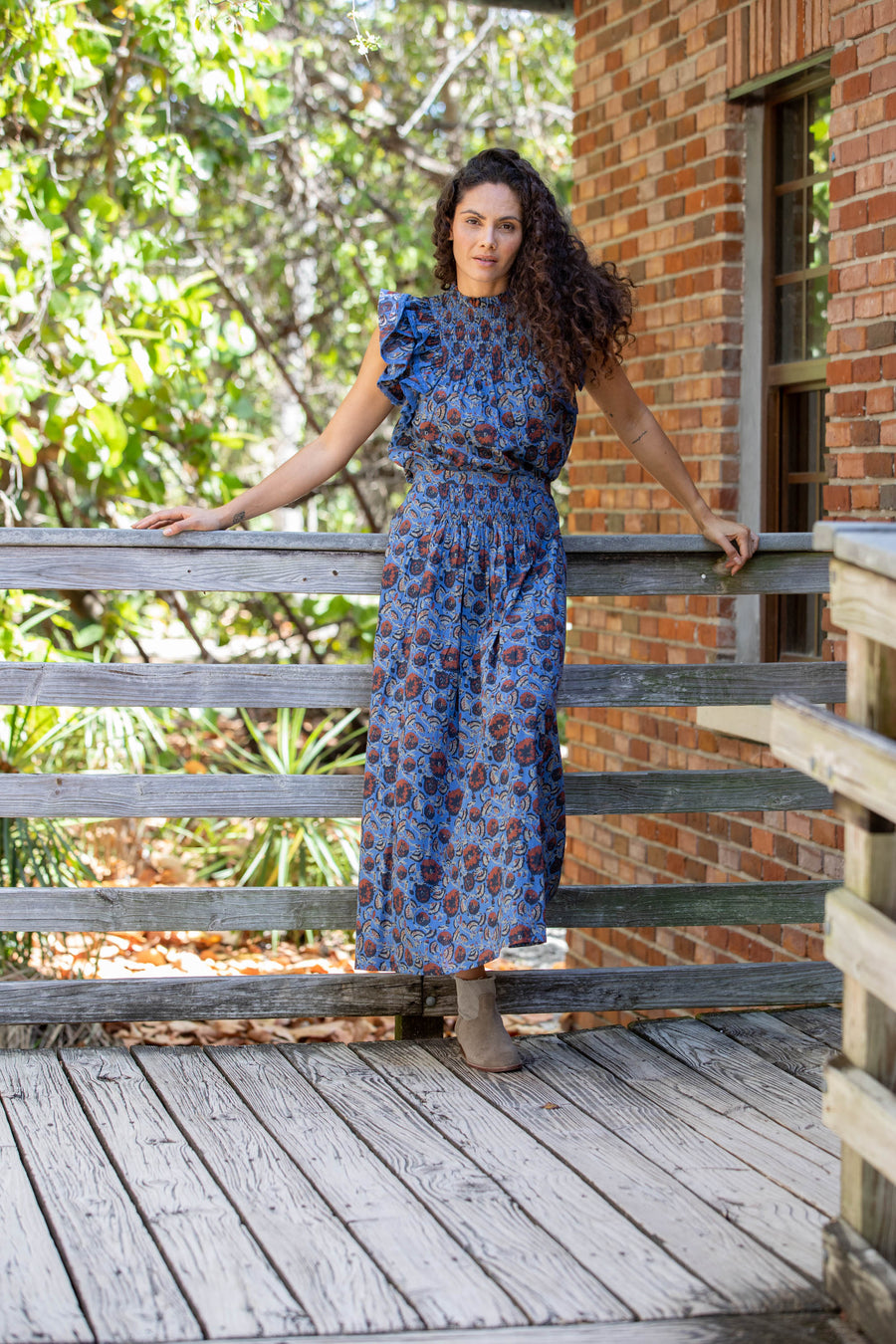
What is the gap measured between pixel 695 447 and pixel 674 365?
33 centimetres

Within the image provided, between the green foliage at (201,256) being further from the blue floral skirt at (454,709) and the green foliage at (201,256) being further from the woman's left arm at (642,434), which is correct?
the blue floral skirt at (454,709)

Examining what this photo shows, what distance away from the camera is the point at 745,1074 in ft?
11.2

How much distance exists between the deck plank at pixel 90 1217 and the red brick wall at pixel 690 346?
230 cm

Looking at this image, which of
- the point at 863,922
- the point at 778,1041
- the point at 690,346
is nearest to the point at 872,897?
the point at 863,922

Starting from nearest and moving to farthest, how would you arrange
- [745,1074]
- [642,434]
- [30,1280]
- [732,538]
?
[30,1280] → [745,1074] → [642,434] → [732,538]

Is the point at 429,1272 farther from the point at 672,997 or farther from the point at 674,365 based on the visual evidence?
the point at 674,365

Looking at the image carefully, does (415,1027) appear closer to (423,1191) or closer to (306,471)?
(423,1191)

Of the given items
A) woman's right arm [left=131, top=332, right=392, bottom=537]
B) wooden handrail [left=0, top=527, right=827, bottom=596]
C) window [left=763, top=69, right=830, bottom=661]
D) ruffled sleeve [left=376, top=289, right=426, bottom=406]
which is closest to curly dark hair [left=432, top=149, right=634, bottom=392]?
ruffled sleeve [left=376, top=289, right=426, bottom=406]

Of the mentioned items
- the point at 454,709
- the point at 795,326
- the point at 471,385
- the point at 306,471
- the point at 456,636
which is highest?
the point at 795,326

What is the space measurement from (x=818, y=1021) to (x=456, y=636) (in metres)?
1.41

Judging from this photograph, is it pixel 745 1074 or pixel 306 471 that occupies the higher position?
pixel 306 471

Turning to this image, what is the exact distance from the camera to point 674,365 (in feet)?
17.1

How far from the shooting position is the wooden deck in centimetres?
229

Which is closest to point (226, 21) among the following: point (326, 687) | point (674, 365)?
point (674, 365)
